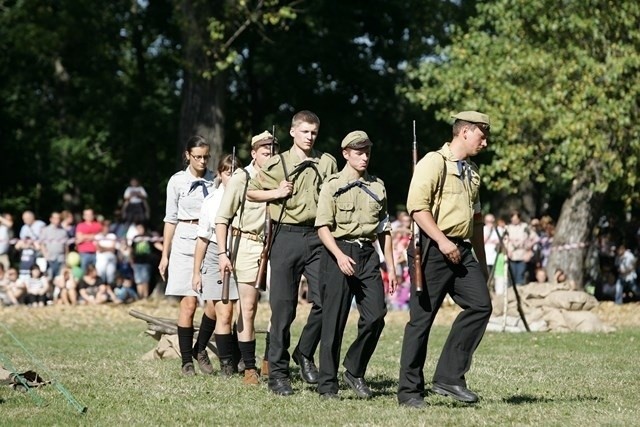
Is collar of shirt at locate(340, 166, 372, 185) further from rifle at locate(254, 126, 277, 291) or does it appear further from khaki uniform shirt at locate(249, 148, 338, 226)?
rifle at locate(254, 126, 277, 291)

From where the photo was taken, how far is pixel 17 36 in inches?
1324

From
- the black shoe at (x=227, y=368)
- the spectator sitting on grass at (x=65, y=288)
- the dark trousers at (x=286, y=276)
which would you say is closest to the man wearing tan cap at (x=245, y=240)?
the dark trousers at (x=286, y=276)

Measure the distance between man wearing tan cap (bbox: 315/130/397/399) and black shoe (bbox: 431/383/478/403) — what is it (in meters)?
0.63

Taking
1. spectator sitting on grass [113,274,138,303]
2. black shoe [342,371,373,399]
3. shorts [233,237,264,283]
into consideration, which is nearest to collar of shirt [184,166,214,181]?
shorts [233,237,264,283]

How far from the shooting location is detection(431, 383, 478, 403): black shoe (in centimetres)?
1038

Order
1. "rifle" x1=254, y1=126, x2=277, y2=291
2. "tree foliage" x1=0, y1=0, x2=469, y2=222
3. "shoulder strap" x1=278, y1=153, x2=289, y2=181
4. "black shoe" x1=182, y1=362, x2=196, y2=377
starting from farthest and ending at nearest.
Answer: "tree foliage" x1=0, y1=0, x2=469, y2=222 < "black shoe" x1=182, y1=362, x2=196, y2=377 < "rifle" x1=254, y1=126, x2=277, y2=291 < "shoulder strap" x1=278, y1=153, x2=289, y2=181

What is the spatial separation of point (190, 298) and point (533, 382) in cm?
325

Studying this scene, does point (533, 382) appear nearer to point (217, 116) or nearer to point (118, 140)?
point (217, 116)

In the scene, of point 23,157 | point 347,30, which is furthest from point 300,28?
point 23,157

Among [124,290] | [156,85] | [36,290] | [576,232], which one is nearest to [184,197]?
[36,290]

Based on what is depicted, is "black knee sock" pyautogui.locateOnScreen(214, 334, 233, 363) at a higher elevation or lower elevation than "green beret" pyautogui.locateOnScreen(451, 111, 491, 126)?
lower

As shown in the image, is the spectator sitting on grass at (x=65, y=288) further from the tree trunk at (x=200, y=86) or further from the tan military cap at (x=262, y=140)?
the tan military cap at (x=262, y=140)

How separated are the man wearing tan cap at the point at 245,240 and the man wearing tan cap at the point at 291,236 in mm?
449

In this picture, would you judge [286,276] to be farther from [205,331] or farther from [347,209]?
[205,331]
